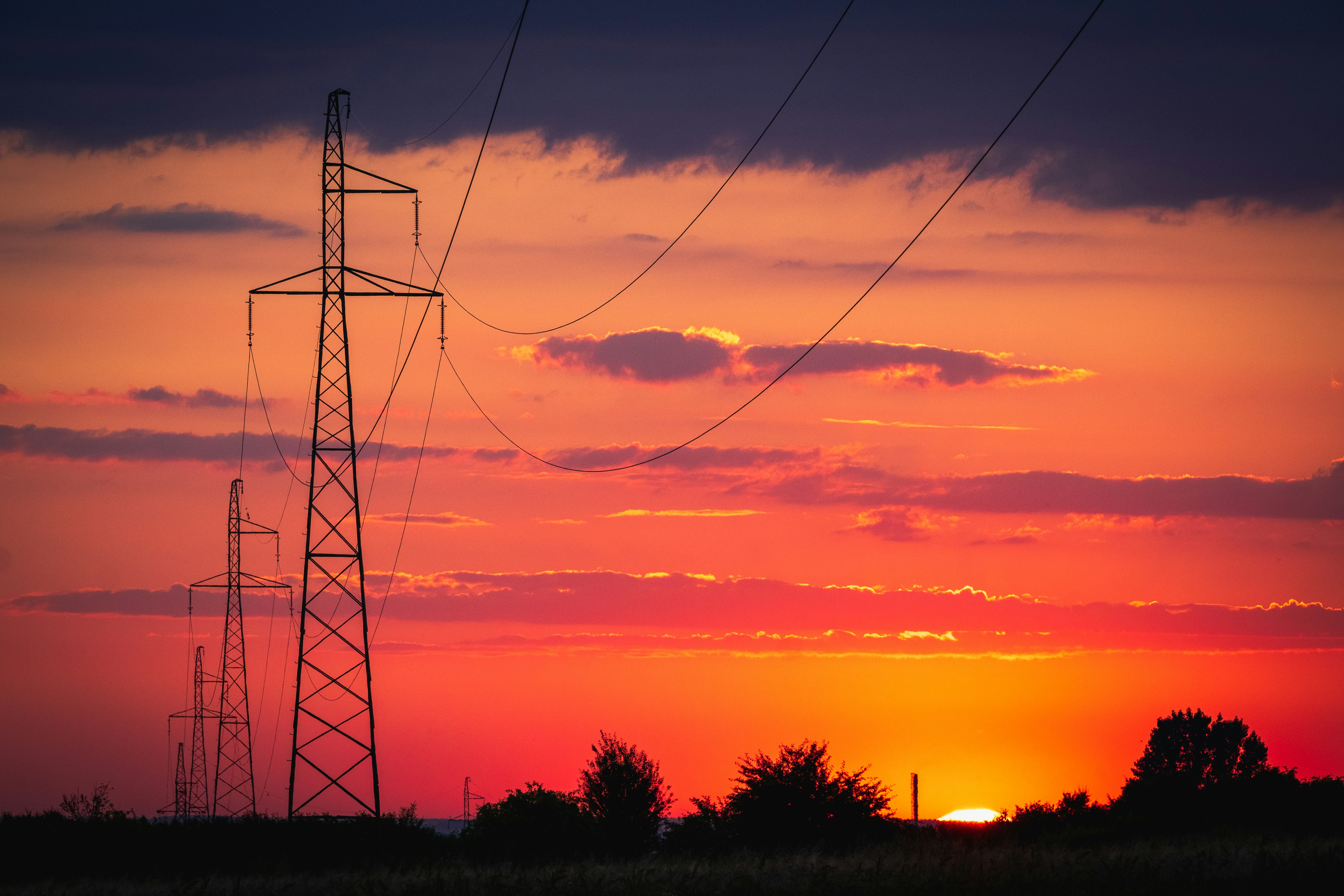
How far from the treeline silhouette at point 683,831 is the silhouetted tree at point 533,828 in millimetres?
90

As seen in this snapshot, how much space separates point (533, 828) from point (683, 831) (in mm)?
8214

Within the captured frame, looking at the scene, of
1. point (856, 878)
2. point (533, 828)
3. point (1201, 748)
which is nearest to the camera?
point (856, 878)

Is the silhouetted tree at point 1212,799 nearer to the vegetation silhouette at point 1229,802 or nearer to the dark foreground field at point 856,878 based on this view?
the vegetation silhouette at point 1229,802

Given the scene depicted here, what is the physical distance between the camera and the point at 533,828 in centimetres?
5291

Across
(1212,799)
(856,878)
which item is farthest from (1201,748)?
(856,878)

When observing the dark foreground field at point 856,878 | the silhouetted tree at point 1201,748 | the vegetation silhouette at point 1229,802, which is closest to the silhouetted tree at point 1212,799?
the vegetation silhouette at point 1229,802

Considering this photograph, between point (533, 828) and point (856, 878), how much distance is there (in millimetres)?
24475

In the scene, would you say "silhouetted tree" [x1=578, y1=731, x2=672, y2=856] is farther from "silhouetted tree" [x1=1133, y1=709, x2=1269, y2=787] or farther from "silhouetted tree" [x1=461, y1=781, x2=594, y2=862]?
"silhouetted tree" [x1=1133, y1=709, x2=1269, y2=787]

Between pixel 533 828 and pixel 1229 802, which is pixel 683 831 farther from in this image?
pixel 1229 802

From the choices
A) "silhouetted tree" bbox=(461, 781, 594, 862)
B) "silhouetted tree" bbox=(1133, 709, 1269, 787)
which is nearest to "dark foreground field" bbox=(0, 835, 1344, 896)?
"silhouetted tree" bbox=(461, 781, 594, 862)

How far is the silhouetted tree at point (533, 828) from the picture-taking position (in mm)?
49312

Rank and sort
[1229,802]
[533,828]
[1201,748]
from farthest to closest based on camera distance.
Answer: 1. [1201,748]
2. [1229,802]
3. [533,828]

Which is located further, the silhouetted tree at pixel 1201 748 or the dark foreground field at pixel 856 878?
the silhouetted tree at pixel 1201 748

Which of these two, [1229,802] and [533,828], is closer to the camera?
[533,828]
